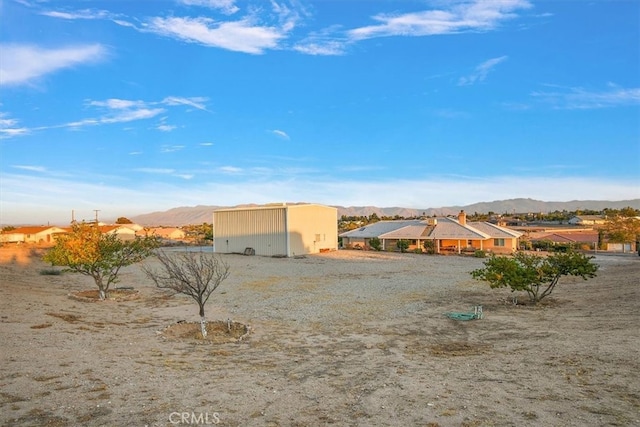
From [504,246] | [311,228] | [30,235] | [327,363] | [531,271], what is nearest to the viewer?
Result: [327,363]

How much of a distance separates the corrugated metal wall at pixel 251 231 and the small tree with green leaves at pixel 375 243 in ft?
39.1

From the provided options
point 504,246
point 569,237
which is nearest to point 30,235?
point 504,246

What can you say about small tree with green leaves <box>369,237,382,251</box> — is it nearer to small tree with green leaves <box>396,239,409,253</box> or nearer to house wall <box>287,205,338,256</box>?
small tree with green leaves <box>396,239,409,253</box>

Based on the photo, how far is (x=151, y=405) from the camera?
5988 millimetres

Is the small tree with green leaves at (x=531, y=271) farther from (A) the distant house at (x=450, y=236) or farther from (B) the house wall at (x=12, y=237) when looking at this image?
(B) the house wall at (x=12, y=237)

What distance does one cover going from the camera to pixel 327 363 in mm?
8523

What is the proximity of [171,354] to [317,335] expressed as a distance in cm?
369

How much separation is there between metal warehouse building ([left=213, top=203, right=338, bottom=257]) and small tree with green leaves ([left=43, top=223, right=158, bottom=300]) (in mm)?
20161

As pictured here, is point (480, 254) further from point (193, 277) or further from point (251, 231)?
point (193, 277)

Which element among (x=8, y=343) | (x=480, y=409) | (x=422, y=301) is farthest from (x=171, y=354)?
(x=422, y=301)

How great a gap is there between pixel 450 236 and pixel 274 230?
16698mm

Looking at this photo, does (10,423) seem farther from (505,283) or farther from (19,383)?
(505,283)

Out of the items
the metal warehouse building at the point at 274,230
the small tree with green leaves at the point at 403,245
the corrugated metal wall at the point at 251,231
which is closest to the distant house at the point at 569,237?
the small tree with green leaves at the point at 403,245

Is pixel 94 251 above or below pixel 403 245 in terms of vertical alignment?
above
